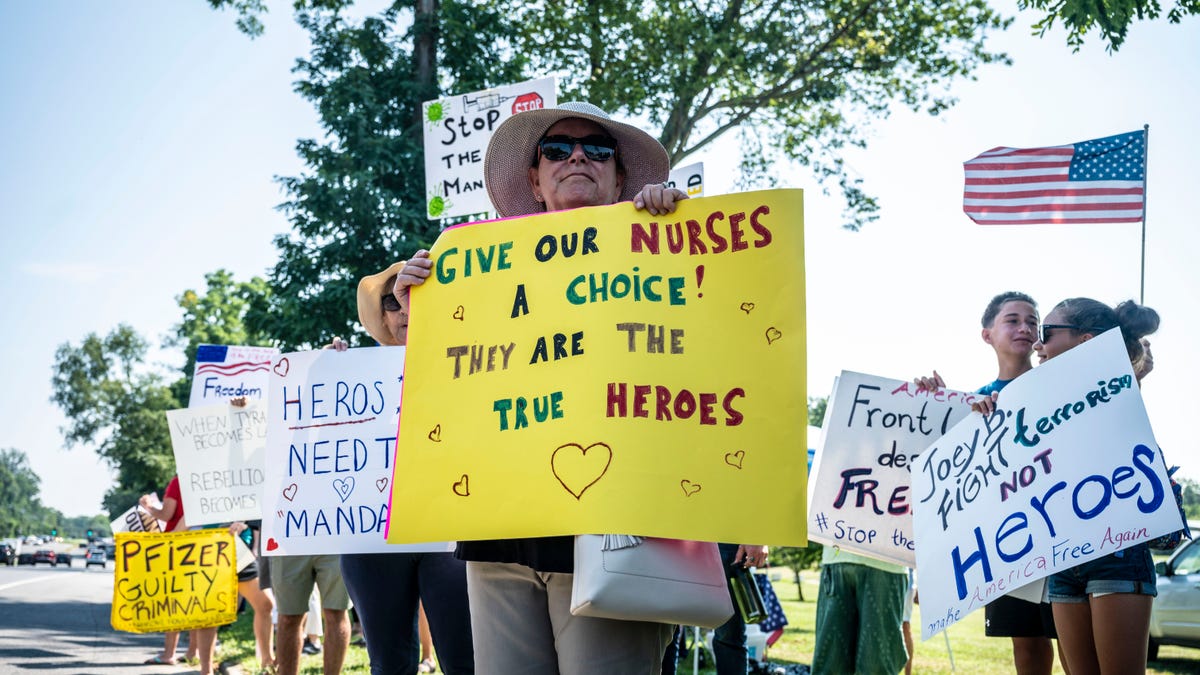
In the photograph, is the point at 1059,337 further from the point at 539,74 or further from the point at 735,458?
the point at 539,74

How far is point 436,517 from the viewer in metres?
2.62

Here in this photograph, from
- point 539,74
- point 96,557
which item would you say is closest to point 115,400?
point 96,557

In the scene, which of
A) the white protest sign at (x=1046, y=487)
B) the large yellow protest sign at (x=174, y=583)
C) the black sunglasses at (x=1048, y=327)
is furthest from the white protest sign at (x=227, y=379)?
the black sunglasses at (x=1048, y=327)

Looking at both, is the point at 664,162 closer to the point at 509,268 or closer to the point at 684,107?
the point at 509,268

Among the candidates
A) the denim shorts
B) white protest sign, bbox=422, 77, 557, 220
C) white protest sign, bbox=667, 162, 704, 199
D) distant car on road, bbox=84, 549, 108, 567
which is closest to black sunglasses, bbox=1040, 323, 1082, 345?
the denim shorts

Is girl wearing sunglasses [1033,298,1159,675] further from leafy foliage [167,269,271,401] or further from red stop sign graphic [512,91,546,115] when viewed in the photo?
leafy foliage [167,269,271,401]

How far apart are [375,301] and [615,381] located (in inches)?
73.3

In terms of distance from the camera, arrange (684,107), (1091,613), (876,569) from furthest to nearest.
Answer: (684,107) < (876,569) < (1091,613)

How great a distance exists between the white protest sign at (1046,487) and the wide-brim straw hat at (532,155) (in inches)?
70.0

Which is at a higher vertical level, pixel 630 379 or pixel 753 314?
pixel 753 314

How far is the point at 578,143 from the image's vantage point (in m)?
3.06

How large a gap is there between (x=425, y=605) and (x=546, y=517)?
1891 millimetres

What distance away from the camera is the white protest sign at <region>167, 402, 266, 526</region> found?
671 centimetres

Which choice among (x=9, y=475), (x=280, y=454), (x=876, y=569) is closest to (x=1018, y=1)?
(x=876, y=569)
